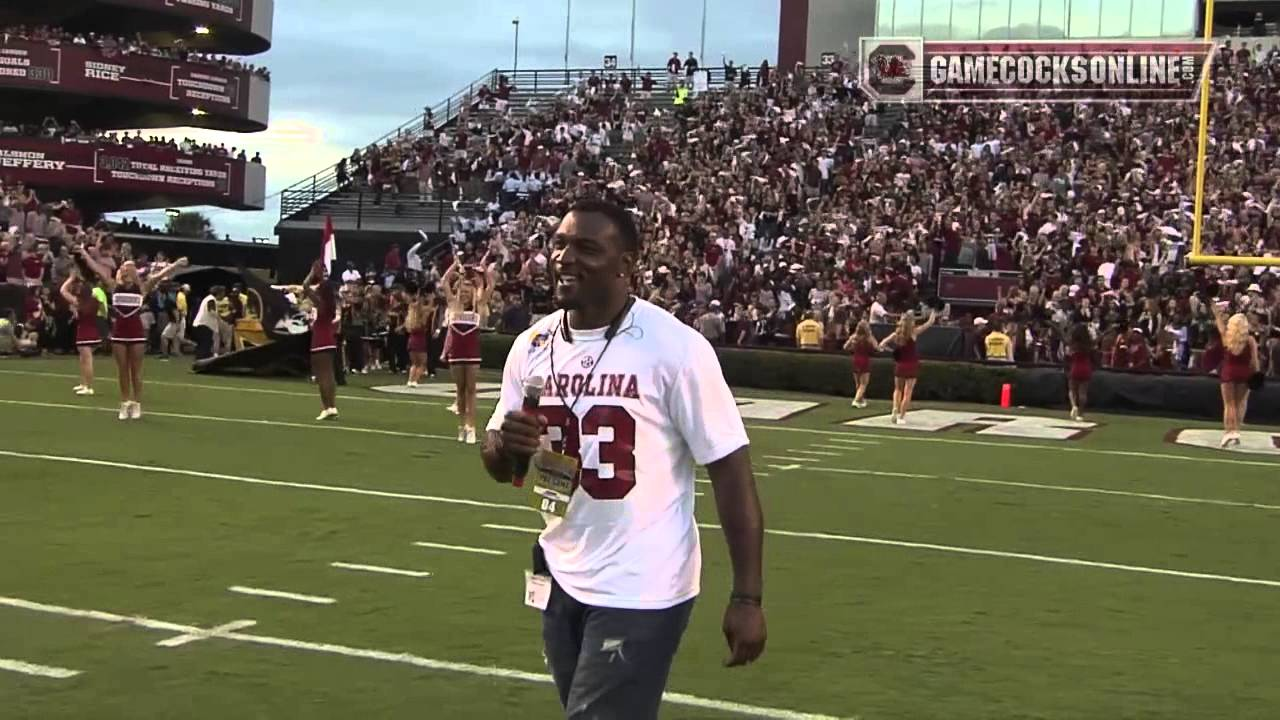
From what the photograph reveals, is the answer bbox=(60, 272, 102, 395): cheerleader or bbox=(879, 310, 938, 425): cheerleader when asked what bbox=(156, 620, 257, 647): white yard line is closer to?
bbox=(60, 272, 102, 395): cheerleader

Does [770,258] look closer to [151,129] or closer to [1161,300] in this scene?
[1161,300]

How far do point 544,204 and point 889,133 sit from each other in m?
8.14

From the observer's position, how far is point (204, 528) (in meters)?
8.62

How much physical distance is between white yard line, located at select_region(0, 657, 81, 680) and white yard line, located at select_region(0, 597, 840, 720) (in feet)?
2.08

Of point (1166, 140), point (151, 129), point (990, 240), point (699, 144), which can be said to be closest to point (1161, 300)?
point (990, 240)

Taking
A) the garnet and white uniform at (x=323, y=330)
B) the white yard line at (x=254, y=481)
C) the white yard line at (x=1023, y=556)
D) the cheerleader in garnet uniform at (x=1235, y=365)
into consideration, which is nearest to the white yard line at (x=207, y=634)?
the white yard line at (x=254, y=481)

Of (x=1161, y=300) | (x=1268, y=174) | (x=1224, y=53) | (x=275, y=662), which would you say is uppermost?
(x=1224, y=53)

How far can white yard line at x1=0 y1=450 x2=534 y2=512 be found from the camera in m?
9.87

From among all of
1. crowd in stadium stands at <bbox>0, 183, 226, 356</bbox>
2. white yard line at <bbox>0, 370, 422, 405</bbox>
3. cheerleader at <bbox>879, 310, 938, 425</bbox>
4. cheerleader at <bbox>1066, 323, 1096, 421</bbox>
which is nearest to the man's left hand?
cheerleader at <bbox>879, 310, 938, 425</bbox>

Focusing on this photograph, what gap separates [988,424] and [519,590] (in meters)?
12.0

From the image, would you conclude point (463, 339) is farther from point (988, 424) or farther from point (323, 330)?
point (988, 424)

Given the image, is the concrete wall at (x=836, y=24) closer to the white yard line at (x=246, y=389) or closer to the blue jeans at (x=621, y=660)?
the white yard line at (x=246, y=389)

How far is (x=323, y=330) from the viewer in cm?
1505

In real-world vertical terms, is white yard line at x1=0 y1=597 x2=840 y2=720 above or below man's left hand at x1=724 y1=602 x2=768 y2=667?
below
